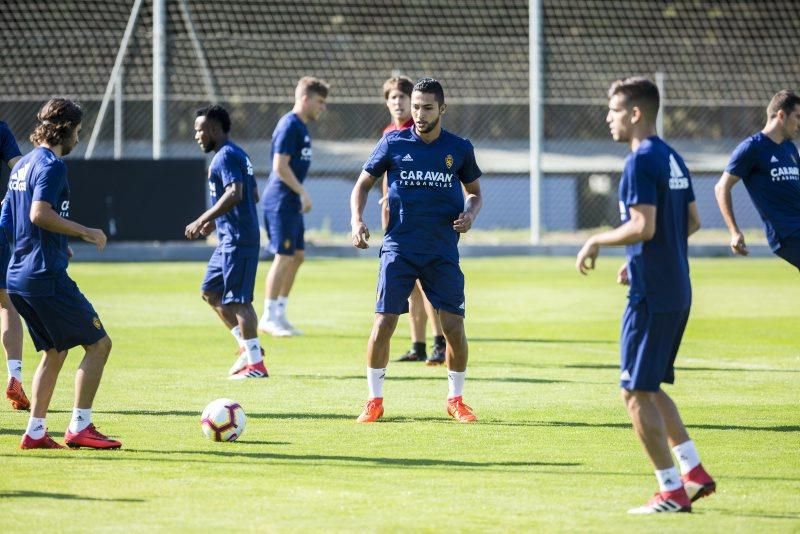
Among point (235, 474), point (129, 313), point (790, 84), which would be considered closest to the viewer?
point (235, 474)

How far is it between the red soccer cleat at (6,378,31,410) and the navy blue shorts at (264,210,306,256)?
5.18 meters

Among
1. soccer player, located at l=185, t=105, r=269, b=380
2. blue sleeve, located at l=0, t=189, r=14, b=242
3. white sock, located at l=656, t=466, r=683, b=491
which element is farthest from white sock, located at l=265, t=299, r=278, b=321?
white sock, located at l=656, t=466, r=683, b=491

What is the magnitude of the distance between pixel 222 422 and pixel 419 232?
1.88 meters

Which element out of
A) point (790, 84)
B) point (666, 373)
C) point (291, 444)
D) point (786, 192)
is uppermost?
point (790, 84)

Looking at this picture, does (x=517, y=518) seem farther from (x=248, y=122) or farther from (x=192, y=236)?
(x=248, y=122)

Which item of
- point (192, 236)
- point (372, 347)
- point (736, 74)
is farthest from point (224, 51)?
point (372, 347)

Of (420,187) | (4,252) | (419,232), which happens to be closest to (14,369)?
(4,252)

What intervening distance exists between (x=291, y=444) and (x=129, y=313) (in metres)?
8.71

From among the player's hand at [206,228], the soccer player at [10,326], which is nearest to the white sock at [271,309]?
the player's hand at [206,228]

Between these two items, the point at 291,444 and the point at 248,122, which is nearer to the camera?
the point at 291,444

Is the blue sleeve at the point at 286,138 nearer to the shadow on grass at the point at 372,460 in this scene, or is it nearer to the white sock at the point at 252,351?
the white sock at the point at 252,351

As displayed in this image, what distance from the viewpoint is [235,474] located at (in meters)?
7.03

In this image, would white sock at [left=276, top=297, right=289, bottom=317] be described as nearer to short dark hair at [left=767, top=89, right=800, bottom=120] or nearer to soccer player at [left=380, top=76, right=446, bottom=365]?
soccer player at [left=380, top=76, right=446, bottom=365]

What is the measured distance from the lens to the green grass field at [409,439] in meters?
6.12
